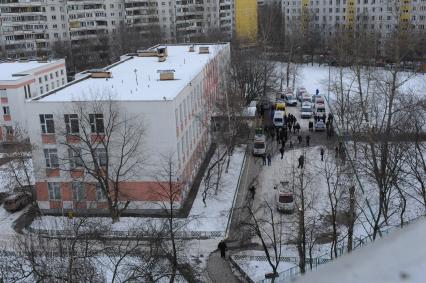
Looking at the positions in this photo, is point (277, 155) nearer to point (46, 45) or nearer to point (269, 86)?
point (269, 86)

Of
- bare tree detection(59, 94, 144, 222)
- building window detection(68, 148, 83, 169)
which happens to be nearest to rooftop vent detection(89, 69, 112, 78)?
bare tree detection(59, 94, 144, 222)

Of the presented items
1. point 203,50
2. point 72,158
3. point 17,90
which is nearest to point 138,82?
point 72,158

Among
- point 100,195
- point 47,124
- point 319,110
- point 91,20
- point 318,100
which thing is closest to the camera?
point 47,124

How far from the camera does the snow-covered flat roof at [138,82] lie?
21562 mm

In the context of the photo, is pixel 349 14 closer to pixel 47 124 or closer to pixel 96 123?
pixel 96 123

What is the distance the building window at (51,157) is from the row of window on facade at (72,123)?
81cm

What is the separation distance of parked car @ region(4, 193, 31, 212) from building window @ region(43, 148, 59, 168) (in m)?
1.86

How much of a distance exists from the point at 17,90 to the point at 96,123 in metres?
15.1

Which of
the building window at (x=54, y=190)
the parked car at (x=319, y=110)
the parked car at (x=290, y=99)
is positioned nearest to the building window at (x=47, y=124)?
the building window at (x=54, y=190)

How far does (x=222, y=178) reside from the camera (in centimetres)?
2420

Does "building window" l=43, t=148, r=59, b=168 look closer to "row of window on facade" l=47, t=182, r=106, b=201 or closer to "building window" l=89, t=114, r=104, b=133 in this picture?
"row of window on facade" l=47, t=182, r=106, b=201

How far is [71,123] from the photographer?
20.6 metres

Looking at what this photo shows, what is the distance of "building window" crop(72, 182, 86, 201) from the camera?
21.0 meters

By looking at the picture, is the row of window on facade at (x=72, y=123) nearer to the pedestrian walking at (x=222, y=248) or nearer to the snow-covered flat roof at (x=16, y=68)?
the pedestrian walking at (x=222, y=248)
